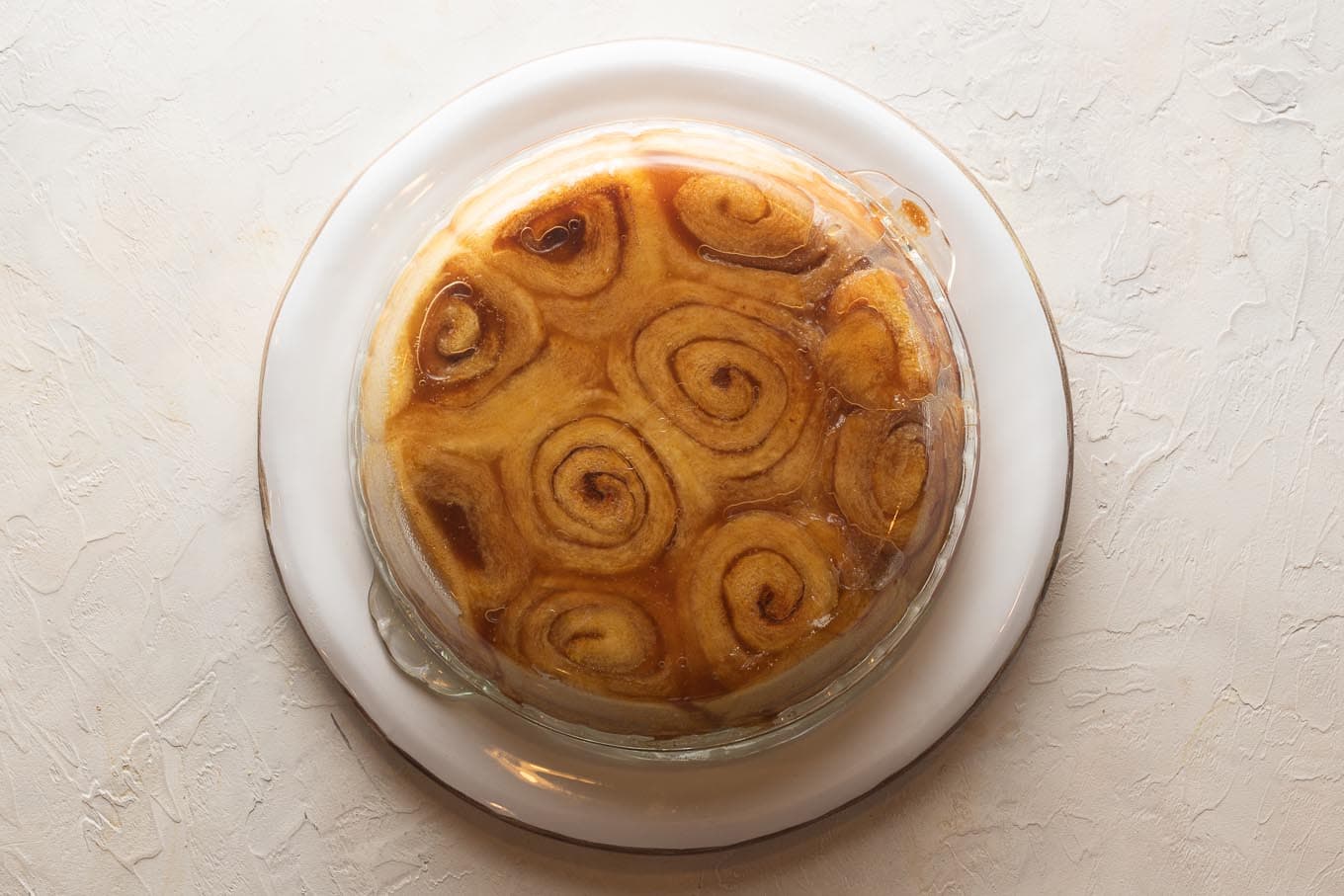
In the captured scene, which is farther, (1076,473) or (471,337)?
(1076,473)

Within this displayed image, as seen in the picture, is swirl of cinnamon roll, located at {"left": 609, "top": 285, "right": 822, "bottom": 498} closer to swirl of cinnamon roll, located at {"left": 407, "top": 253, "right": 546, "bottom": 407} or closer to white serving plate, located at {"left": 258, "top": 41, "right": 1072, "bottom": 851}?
swirl of cinnamon roll, located at {"left": 407, "top": 253, "right": 546, "bottom": 407}

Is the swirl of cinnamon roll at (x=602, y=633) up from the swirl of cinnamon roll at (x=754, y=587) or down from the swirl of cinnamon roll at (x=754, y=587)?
down

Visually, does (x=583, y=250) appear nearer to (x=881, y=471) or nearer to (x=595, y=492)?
(x=595, y=492)

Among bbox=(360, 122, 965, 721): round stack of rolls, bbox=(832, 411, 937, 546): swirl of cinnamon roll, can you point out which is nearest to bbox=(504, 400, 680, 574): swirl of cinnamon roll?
bbox=(360, 122, 965, 721): round stack of rolls

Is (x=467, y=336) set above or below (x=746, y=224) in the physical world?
below

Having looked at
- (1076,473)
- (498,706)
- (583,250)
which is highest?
(1076,473)

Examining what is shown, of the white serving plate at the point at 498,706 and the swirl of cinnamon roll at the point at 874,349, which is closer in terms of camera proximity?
the swirl of cinnamon roll at the point at 874,349

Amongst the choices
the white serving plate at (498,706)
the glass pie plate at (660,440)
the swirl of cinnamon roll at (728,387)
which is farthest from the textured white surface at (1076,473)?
the swirl of cinnamon roll at (728,387)

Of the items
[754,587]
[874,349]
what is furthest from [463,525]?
[874,349]

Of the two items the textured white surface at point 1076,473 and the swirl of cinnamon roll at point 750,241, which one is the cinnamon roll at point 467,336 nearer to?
the swirl of cinnamon roll at point 750,241
